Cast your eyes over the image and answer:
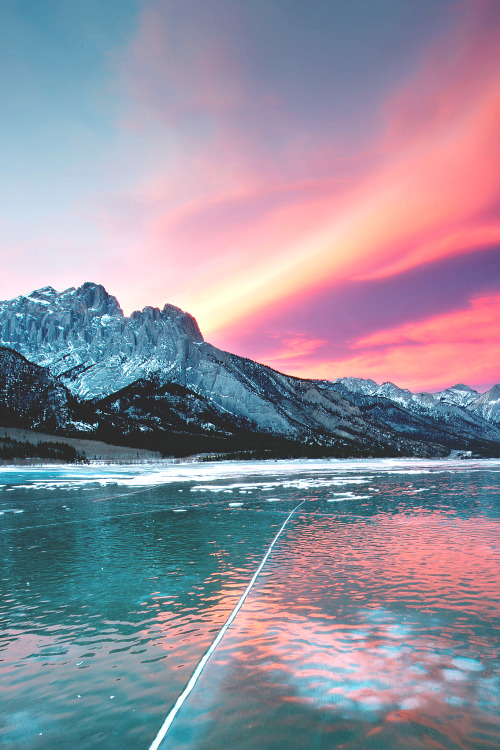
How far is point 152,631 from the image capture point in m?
13.5

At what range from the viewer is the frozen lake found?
8727 mm

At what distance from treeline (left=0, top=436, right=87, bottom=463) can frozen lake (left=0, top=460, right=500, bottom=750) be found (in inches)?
6185

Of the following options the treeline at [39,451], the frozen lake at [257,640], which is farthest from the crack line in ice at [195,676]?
the treeline at [39,451]

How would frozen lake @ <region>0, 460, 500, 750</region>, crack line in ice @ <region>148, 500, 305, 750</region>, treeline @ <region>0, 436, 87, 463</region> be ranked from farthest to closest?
1. treeline @ <region>0, 436, 87, 463</region>
2. frozen lake @ <region>0, 460, 500, 750</region>
3. crack line in ice @ <region>148, 500, 305, 750</region>

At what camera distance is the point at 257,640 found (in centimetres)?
1259

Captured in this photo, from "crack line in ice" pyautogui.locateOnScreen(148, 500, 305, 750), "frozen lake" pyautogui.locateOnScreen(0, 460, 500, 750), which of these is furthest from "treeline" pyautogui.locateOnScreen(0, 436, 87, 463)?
"crack line in ice" pyautogui.locateOnScreen(148, 500, 305, 750)

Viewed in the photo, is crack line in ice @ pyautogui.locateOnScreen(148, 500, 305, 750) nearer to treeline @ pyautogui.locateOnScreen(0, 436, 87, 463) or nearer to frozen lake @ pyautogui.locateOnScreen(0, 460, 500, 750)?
frozen lake @ pyautogui.locateOnScreen(0, 460, 500, 750)

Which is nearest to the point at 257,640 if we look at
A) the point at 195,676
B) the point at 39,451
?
the point at 195,676

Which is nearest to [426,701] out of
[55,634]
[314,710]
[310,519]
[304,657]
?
[314,710]

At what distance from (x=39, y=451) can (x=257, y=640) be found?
186 meters

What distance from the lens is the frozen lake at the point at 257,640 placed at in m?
8.73

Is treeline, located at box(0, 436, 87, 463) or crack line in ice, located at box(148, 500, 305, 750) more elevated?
treeline, located at box(0, 436, 87, 463)

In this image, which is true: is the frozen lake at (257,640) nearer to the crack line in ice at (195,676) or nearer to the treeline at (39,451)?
the crack line in ice at (195,676)

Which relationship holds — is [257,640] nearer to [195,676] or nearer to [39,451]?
[195,676]
